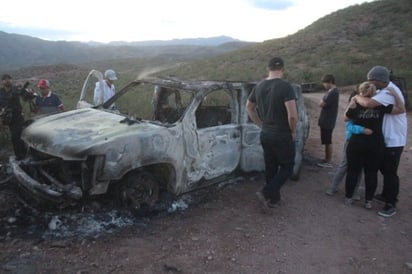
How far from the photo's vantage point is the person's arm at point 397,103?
4.78 metres

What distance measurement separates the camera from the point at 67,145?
424cm

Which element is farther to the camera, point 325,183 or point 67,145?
point 325,183

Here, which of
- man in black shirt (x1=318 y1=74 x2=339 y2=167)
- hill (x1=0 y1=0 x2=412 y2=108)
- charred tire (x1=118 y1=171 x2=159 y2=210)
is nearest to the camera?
charred tire (x1=118 y1=171 x2=159 y2=210)

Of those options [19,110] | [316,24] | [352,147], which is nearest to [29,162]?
[19,110]

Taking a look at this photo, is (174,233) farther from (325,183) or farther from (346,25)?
(346,25)

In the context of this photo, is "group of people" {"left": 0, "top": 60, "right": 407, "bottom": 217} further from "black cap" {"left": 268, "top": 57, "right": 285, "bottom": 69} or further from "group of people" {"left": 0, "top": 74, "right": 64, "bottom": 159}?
"group of people" {"left": 0, "top": 74, "right": 64, "bottom": 159}

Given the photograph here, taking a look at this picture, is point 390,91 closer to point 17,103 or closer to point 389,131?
point 389,131

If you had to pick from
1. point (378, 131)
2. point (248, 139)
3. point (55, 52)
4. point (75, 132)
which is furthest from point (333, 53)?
point (55, 52)

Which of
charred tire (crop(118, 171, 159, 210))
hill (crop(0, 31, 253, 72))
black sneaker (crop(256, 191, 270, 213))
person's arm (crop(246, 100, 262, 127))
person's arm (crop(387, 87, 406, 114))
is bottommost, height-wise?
hill (crop(0, 31, 253, 72))

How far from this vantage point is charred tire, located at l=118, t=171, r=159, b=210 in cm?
460

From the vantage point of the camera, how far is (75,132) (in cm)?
456

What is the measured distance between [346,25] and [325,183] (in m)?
36.2

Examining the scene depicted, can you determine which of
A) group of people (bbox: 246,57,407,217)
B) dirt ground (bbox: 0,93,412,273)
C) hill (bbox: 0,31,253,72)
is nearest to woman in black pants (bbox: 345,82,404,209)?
group of people (bbox: 246,57,407,217)

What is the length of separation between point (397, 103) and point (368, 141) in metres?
0.56
